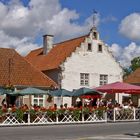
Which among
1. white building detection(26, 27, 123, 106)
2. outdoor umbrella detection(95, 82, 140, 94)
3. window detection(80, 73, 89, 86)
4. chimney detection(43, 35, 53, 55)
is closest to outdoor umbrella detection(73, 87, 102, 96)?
outdoor umbrella detection(95, 82, 140, 94)

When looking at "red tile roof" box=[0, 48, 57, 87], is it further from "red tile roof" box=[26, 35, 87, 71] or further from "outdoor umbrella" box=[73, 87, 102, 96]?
"outdoor umbrella" box=[73, 87, 102, 96]

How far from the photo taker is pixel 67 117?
101 ft

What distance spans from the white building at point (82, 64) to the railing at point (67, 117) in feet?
32.2

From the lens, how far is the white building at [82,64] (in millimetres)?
42969

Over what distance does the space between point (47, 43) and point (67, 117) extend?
18909mm

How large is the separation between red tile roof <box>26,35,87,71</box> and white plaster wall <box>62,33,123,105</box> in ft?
2.40

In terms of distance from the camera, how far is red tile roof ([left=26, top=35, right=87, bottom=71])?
44.1 m

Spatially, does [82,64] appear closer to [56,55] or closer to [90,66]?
[90,66]

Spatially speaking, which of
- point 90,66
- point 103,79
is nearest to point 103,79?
point 103,79

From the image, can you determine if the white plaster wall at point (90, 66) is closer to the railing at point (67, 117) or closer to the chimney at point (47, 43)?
the chimney at point (47, 43)

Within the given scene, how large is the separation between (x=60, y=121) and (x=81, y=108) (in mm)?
1827

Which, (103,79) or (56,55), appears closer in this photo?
(103,79)

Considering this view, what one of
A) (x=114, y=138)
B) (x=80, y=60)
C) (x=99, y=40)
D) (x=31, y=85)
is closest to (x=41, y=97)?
(x=31, y=85)

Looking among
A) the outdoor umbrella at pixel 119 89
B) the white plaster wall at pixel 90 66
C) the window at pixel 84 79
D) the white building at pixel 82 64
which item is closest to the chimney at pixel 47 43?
the white building at pixel 82 64
